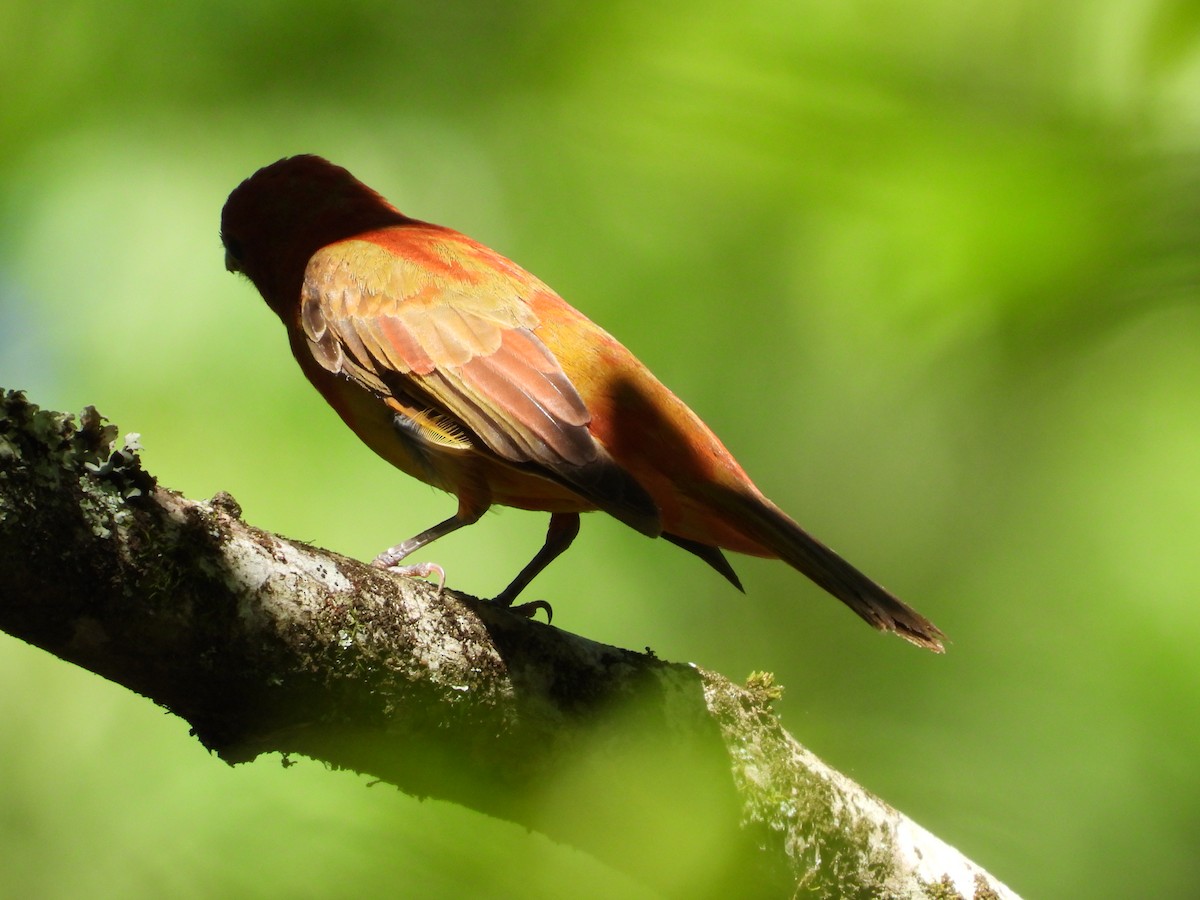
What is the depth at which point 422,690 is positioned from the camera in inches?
81.8

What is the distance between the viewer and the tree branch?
1369mm

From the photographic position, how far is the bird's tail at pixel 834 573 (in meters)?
2.84

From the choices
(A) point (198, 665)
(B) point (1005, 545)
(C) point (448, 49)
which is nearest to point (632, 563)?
(B) point (1005, 545)

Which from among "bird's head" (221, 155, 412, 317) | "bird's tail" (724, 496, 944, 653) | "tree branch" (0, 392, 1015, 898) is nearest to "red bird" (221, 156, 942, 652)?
"bird's tail" (724, 496, 944, 653)

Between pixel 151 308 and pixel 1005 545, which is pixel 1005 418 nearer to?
pixel 1005 545

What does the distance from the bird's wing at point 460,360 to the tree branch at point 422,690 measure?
566mm

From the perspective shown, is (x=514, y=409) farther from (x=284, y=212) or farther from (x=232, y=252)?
(x=232, y=252)

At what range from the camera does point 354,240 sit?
3.64 m

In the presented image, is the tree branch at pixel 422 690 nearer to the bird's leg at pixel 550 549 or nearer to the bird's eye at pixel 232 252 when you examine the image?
the bird's leg at pixel 550 549

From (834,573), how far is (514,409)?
925 millimetres

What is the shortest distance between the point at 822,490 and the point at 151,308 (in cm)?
276

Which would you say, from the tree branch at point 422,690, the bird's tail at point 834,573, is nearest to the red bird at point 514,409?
the bird's tail at point 834,573

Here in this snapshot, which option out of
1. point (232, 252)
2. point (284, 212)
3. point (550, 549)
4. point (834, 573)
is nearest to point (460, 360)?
point (550, 549)

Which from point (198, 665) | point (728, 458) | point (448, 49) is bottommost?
point (198, 665)
